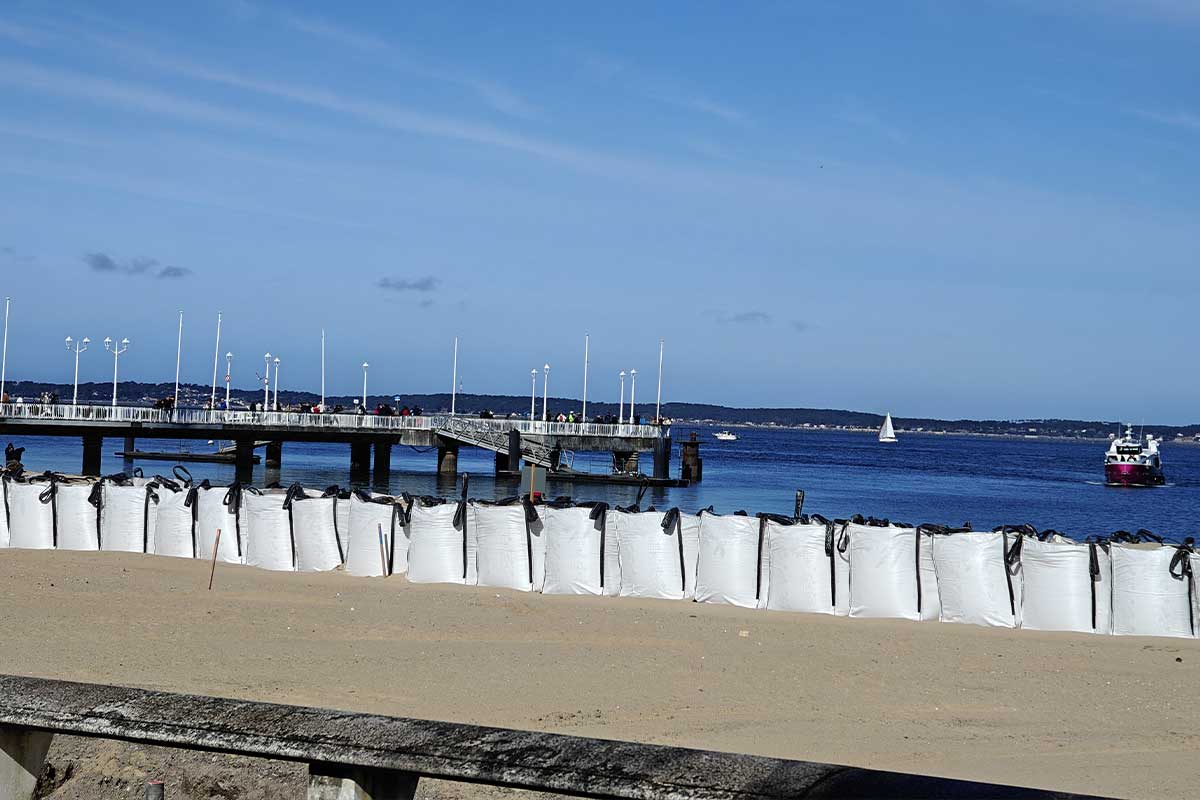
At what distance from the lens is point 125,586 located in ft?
58.6

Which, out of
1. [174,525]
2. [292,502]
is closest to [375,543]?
[292,502]

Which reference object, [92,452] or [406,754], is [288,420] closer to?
[92,452]

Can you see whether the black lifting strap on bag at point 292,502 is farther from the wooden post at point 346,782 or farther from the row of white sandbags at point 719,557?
the wooden post at point 346,782

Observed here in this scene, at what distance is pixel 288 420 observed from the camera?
63.3 m

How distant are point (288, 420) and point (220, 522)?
4202cm

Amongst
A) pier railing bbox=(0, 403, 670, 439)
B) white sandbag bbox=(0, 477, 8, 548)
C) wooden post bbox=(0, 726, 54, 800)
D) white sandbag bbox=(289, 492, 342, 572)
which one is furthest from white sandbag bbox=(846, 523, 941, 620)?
pier railing bbox=(0, 403, 670, 439)

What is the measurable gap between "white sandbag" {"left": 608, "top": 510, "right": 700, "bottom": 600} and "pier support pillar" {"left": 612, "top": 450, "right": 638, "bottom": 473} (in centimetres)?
5475

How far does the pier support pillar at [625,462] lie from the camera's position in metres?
74.9

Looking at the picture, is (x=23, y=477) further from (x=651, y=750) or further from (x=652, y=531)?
(x=651, y=750)

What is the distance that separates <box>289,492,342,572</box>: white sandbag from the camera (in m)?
21.4

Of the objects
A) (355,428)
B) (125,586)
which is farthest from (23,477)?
(355,428)

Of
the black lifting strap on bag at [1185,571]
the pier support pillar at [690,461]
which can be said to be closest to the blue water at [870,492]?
the pier support pillar at [690,461]

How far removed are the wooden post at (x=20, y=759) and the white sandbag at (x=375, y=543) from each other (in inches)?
693

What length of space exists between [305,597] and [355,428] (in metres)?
48.3
